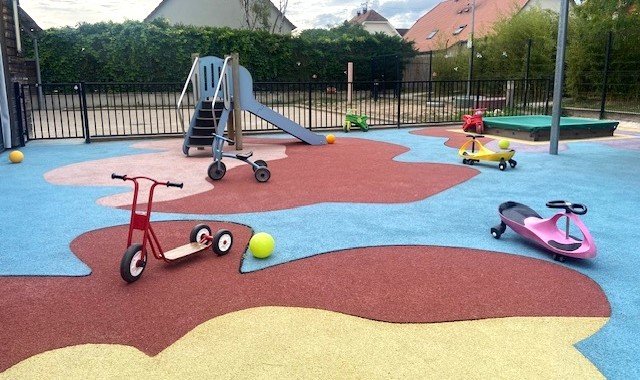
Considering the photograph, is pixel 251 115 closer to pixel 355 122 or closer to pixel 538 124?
pixel 355 122

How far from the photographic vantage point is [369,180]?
7.32m

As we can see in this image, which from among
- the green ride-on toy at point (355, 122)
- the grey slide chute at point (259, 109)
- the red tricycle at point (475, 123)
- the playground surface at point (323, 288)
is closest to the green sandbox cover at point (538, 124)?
the red tricycle at point (475, 123)

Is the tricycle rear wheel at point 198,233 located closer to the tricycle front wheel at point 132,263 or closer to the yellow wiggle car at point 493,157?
the tricycle front wheel at point 132,263

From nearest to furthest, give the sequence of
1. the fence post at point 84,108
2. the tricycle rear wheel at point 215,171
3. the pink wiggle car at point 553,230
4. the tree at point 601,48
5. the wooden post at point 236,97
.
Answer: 1. the pink wiggle car at point 553,230
2. the tricycle rear wheel at point 215,171
3. the wooden post at point 236,97
4. the fence post at point 84,108
5. the tree at point 601,48

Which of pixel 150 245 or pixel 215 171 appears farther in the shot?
pixel 215 171

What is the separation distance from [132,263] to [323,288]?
4.56 feet

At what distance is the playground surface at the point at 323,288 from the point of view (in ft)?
8.66

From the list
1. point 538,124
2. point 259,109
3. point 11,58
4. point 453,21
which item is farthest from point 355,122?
point 453,21

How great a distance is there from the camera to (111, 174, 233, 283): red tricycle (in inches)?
139

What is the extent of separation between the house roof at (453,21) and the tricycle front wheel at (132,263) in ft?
120

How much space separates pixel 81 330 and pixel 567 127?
11711mm

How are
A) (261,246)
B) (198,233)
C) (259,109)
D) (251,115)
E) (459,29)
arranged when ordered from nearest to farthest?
(261,246), (198,233), (259,109), (251,115), (459,29)

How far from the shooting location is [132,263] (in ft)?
11.6

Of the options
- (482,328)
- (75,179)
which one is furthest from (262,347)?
(75,179)
